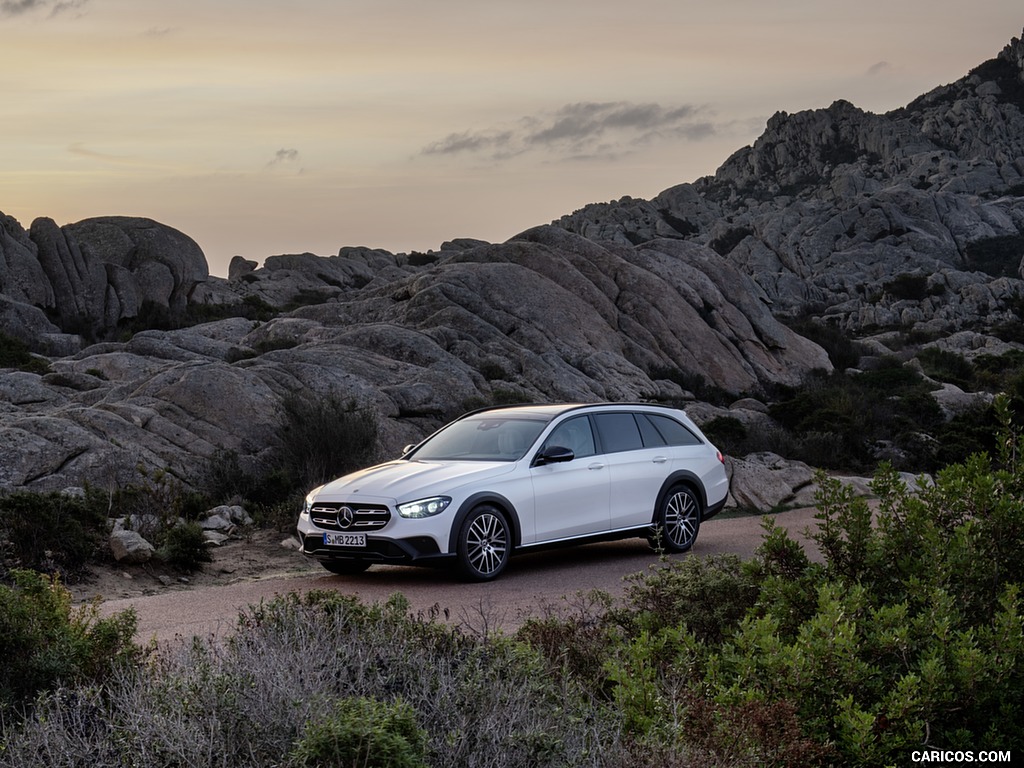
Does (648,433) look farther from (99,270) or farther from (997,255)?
(997,255)

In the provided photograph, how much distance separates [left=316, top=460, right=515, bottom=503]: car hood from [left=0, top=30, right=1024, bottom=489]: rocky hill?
5.77 m

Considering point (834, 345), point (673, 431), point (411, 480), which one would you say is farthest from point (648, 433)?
point (834, 345)

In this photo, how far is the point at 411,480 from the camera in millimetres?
11336

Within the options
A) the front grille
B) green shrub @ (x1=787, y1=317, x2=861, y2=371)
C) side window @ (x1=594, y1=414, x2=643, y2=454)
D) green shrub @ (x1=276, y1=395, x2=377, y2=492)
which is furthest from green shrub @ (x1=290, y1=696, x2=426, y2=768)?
green shrub @ (x1=787, y1=317, x2=861, y2=371)

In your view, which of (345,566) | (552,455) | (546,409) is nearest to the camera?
(552,455)

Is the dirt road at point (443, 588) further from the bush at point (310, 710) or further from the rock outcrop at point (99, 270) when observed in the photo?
the rock outcrop at point (99, 270)

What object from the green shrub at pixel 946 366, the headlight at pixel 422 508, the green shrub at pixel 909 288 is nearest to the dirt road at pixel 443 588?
the headlight at pixel 422 508

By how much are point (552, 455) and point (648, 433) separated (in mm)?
1883

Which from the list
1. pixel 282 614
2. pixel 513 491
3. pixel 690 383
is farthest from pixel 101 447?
pixel 690 383

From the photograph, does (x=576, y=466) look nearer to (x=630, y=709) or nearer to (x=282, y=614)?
→ (x=282, y=614)

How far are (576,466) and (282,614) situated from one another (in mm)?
6464

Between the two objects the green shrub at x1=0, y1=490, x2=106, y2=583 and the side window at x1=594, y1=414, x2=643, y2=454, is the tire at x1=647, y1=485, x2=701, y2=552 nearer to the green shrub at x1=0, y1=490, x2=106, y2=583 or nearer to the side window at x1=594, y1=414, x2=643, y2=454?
the side window at x1=594, y1=414, x2=643, y2=454

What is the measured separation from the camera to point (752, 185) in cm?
14312

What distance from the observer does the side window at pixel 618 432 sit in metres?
12.9
